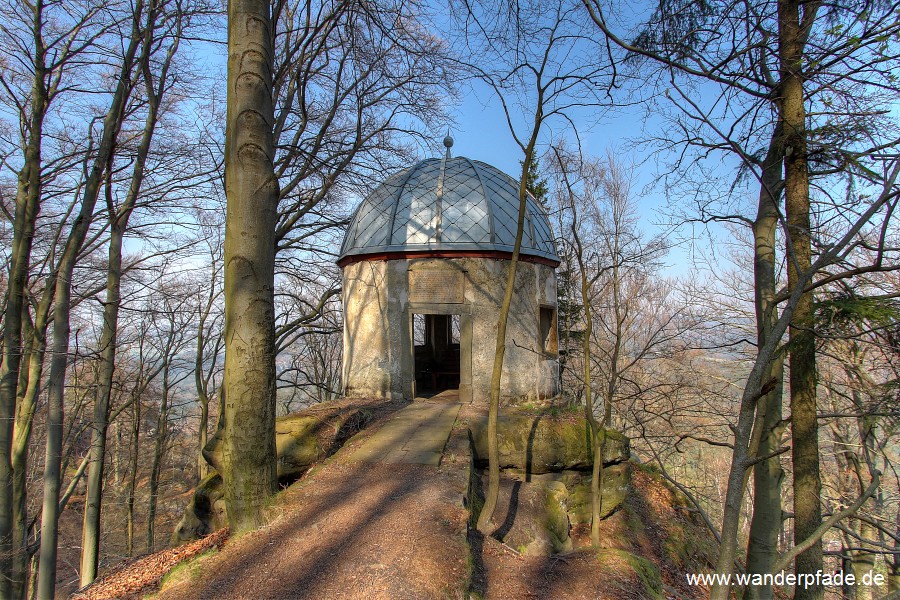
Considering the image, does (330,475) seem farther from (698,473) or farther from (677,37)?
(698,473)

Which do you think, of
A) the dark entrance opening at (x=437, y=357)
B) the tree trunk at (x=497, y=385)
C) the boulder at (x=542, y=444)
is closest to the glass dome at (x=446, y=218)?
the boulder at (x=542, y=444)

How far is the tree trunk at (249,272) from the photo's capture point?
4.41 m

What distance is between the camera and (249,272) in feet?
14.6

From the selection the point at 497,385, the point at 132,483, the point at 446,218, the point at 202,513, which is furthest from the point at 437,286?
the point at 132,483

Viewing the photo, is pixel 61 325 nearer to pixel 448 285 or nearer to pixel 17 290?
pixel 17 290

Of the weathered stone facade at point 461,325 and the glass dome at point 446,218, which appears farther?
the glass dome at point 446,218

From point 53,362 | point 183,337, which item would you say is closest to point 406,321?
point 53,362

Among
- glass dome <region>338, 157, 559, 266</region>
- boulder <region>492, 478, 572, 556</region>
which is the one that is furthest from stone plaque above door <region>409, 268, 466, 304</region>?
boulder <region>492, 478, 572, 556</region>

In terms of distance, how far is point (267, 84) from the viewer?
469 centimetres

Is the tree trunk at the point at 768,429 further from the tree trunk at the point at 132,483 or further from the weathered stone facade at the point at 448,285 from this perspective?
the tree trunk at the point at 132,483

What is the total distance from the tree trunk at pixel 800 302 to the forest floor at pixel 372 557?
168 cm

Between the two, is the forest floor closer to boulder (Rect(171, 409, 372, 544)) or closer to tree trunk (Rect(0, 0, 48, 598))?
boulder (Rect(171, 409, 372, 544))

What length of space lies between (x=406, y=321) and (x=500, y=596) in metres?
5.44

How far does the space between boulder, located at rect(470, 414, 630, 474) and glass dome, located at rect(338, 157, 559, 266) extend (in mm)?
3129
